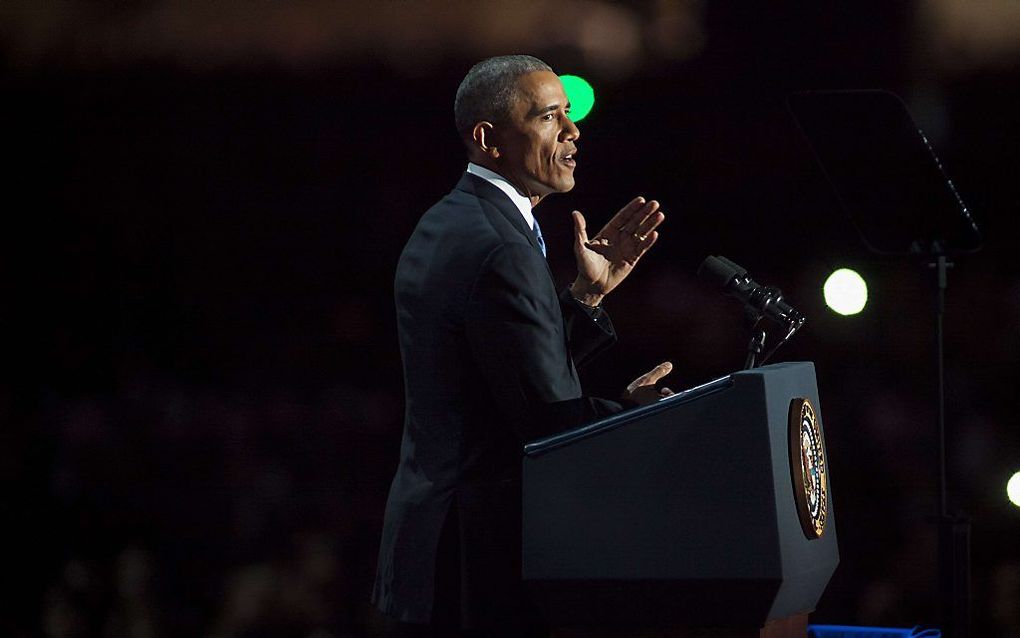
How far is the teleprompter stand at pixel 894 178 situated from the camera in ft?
8.17

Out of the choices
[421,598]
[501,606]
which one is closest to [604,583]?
[501,606]

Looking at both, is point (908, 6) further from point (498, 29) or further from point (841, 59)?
point (498, 29)

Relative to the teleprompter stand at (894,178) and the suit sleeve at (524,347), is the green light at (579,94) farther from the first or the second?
the suit sleeve at (524,347)

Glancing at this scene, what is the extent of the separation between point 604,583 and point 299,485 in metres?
2.38

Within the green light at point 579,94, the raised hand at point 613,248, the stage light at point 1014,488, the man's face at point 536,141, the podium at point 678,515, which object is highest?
the green light at point 579,94

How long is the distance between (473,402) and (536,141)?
0.45 meters

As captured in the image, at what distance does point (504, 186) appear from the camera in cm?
211

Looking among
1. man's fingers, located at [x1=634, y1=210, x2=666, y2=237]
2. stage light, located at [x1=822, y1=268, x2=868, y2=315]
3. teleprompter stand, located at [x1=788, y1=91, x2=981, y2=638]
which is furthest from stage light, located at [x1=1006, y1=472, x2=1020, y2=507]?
man's fingers, located at [x1=634, y1=210, x2=666, y2=237]

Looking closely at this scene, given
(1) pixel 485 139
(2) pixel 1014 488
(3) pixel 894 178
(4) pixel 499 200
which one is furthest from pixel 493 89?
(2) pixel 1014 488

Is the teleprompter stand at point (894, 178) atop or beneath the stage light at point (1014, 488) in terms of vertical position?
atop

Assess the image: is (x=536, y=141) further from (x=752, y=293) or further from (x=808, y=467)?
(x=808, y=467)

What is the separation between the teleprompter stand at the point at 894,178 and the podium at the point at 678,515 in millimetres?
846

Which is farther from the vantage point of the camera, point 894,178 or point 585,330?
point 894,178

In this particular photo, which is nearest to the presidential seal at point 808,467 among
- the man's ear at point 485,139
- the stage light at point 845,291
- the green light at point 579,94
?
the man's ear at point 485,139
